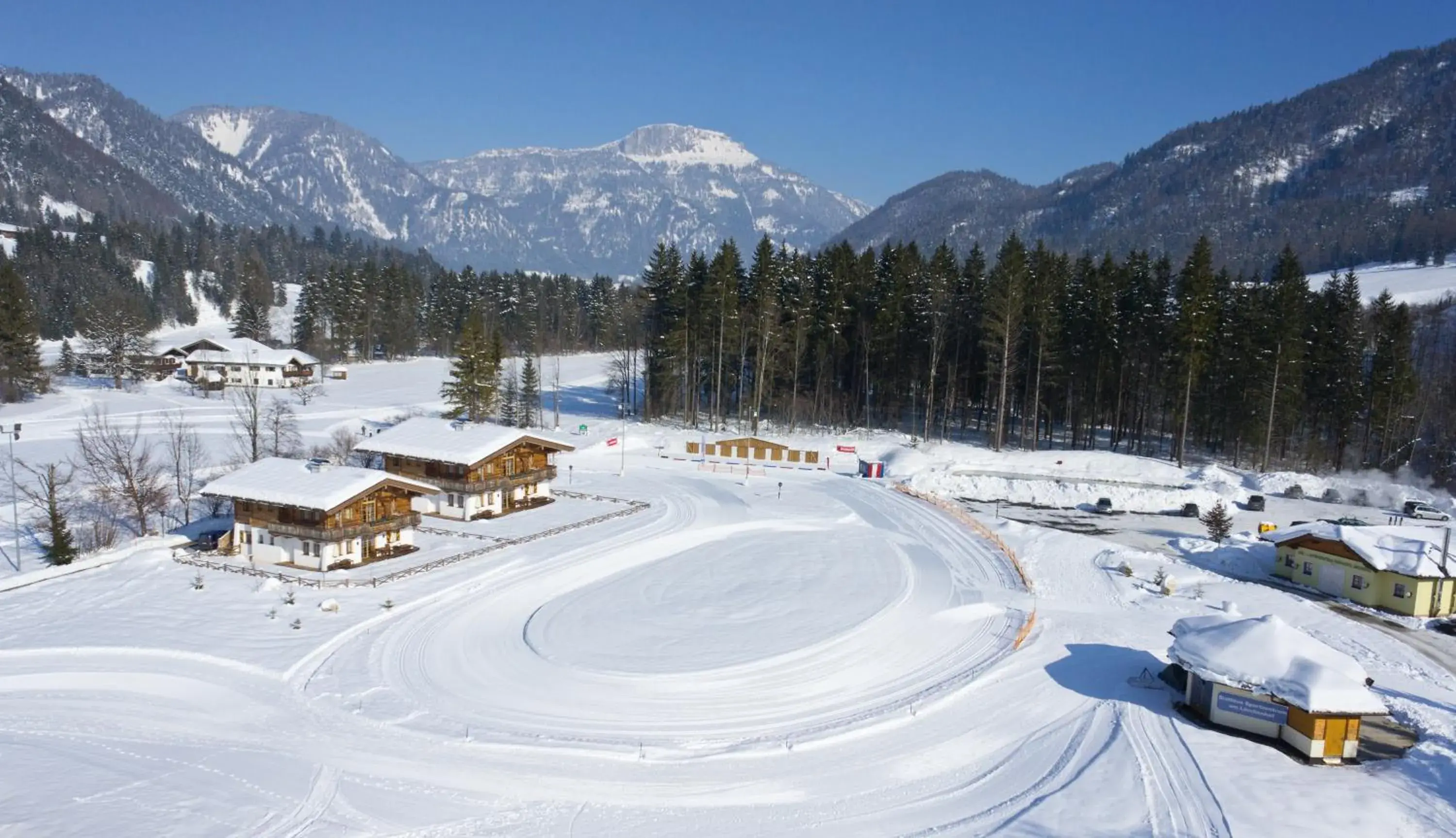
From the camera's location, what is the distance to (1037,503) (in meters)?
50.7

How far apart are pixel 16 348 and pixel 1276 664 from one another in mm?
90220

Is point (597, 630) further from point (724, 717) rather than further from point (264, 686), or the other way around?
point (264, 686)

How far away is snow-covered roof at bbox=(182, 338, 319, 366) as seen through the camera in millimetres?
87125

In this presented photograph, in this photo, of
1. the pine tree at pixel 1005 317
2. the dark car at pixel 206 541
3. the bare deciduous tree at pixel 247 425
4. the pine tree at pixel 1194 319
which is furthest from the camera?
the pine tree at pixel 1005 317

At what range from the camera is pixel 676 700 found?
23.2 m

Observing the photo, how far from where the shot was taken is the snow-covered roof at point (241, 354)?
87125mm

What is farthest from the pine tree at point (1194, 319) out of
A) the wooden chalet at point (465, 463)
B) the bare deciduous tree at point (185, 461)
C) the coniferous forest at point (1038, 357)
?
the bare deciduous tree at point (185, 461)

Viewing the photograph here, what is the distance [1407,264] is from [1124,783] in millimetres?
172834

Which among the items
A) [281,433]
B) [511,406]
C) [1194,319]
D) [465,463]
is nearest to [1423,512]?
[1194,319]

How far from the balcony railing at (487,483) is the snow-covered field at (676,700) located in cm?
218

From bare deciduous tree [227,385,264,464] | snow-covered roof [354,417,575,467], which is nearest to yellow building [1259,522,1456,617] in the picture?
snow-covered roof [354,417,575,467]

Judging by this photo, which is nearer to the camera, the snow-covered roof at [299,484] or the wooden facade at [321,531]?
the snow-covered roof at [299,484]

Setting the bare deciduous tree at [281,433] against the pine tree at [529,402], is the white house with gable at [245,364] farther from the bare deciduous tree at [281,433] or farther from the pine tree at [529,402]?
the pine tree at [529,402]

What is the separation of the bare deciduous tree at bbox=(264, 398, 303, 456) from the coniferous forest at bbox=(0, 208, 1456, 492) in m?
12.5
